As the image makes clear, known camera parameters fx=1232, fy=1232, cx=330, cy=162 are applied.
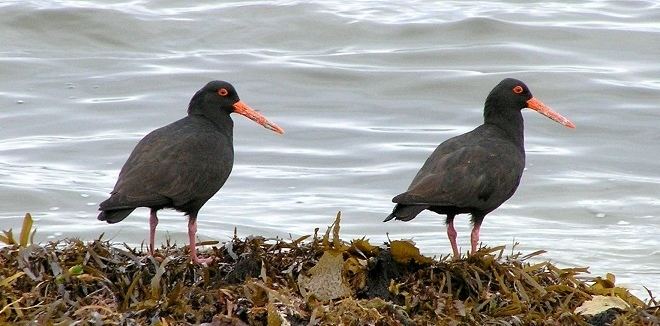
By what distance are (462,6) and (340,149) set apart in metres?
6.76

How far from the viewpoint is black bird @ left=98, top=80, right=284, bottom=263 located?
20.9 feet

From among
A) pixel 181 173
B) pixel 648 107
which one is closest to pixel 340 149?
pixel 648 107

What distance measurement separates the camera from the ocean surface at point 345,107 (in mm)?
10812

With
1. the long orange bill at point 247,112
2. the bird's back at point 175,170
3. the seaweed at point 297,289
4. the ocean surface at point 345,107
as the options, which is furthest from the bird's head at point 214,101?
the ocean surface at point 345,107

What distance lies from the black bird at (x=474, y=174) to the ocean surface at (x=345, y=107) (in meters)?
2.02

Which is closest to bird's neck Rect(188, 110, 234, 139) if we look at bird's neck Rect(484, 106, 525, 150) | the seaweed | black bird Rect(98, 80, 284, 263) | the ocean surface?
black bird Rect(98, 80, 284, 263)

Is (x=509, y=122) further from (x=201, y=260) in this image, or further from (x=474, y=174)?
(x=201, y=260)

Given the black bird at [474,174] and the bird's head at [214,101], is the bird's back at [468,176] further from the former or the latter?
the bird's head at [214,101]

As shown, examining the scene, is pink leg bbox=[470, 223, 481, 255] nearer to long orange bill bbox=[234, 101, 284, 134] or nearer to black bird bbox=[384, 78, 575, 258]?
black bird bbox=[384, 78, 575, 258]

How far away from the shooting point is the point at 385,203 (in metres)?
11.4

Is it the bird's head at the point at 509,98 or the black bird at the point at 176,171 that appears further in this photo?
the bird's head at the point at 509,98

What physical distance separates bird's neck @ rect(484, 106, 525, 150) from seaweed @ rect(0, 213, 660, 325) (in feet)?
5.78

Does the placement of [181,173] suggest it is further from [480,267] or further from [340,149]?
[340,149]

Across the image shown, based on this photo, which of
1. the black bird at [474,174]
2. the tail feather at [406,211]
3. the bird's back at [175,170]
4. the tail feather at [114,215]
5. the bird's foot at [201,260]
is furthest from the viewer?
the black bird at [474,174]
